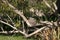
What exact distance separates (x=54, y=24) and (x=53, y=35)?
1.11 m

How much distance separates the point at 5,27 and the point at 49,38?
11.2 ft

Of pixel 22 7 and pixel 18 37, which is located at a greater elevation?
pixel 22 7

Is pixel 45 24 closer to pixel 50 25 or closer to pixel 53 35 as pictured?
pixel 50 25

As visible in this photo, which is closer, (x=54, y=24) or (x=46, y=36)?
(x=54, y=24)

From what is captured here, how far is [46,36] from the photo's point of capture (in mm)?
3316

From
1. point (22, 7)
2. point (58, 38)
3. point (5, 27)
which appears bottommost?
point (5, 27)

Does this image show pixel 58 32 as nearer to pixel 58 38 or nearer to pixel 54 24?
pixel 58 38

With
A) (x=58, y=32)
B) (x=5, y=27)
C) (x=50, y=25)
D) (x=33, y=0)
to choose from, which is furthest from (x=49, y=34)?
(x=5, y=27)

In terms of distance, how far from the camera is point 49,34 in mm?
3283

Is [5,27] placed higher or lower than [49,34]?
lower

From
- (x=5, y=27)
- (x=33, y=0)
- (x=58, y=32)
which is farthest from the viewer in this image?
(x=5, y=27)

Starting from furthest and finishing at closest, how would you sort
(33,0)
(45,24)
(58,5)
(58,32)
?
(58,32)
(33,0)
(58,5)
(45,24)

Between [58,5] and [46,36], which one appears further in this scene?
[46,36]

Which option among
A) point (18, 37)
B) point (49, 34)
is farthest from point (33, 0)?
point (18, 37)
